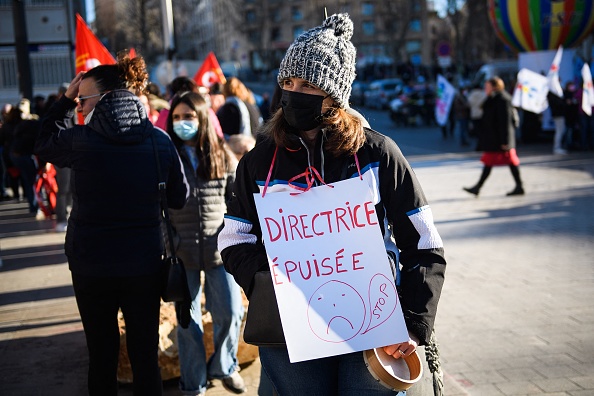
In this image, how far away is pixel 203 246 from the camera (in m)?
4.70

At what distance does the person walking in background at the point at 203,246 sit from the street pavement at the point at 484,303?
11.7 inches

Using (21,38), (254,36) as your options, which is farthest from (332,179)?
(254,36)

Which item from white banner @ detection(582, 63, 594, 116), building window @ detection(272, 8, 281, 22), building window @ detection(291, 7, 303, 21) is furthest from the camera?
building window @ detection(272, 8, 281, 22)

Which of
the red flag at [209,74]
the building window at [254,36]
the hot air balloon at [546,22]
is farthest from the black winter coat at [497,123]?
the building window at [254,36]

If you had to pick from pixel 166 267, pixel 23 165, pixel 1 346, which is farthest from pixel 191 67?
pixel 166 267

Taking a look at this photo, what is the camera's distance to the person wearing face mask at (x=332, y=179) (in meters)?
2.63

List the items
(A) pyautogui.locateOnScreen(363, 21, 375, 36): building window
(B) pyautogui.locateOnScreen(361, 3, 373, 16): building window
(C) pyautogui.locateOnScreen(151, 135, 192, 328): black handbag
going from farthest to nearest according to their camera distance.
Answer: (A) pyautogui.locateOnScreen(363, 21, 375, 36): building window, (B) pyautogui.locateOnScreen(361, 3, 373, 16): building window, (C) pyautogui.locateOnScreen(151, 135, 192, 328): black handbag

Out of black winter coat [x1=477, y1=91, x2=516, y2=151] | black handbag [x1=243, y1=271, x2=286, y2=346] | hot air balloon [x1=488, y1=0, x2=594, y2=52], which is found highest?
hot air balloon [x1=488, y1=0, x2=594, y2=52]

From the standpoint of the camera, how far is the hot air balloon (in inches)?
968

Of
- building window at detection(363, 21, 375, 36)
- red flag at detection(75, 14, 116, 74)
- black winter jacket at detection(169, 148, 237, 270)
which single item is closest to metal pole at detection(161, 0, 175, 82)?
red flag at detection(75, 14, 116, 74)

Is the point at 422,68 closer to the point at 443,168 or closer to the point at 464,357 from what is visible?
the point at 443,168

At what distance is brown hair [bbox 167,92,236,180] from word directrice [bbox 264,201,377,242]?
219 cm

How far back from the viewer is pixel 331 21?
2.76 m

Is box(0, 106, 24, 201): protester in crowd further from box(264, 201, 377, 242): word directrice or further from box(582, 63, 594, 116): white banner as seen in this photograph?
box(582, 63, 594, 116): white banner
